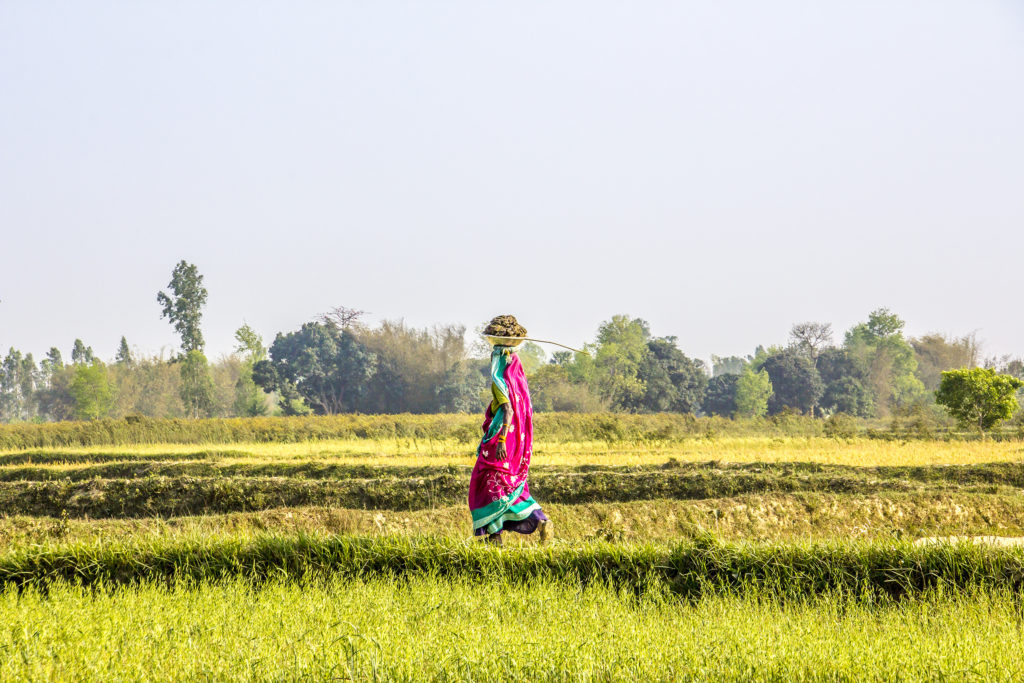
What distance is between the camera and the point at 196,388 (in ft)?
159

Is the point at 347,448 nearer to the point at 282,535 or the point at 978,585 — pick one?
the point at 282,535

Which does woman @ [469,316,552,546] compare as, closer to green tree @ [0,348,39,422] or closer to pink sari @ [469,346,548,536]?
pink sari @ [469,346,548,536]

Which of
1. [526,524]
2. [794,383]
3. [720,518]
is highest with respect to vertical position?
[794,383]

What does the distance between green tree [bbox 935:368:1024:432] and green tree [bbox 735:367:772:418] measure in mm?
25437

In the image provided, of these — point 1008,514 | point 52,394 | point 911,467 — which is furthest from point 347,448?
point 52,394

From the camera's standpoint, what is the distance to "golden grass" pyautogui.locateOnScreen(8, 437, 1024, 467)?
19391 mm

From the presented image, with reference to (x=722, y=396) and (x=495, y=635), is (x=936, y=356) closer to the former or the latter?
(x=722, y=396)

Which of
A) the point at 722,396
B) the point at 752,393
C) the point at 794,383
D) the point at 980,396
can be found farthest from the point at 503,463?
the point at 794,383

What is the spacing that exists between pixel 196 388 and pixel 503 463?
43950mm

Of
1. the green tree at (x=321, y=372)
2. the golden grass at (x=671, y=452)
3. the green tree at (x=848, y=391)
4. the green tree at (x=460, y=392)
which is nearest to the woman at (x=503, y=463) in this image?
the golden grass at (x=671, y=452)

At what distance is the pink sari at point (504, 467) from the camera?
26.2ft

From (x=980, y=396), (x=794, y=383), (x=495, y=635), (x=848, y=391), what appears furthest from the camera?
(x=794, y=383)

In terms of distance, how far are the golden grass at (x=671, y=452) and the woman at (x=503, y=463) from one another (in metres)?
10.9

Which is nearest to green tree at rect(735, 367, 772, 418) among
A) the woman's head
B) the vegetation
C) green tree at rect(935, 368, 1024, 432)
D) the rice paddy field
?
green tree at rect(935, 368, 1024, 432)
